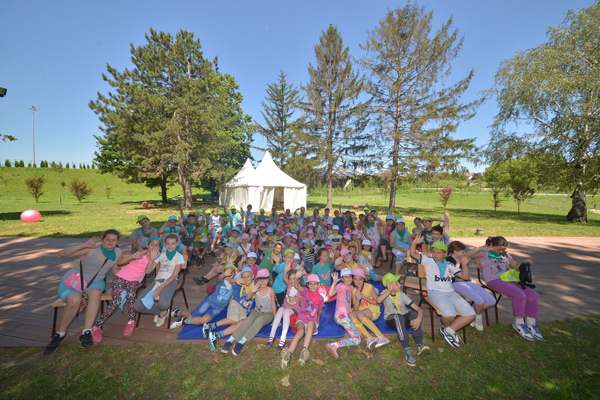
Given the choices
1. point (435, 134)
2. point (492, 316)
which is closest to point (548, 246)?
point (492, 316)

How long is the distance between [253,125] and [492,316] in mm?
36937

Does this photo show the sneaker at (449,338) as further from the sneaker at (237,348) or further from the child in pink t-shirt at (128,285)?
the child in pink t-shirt at (128,285)

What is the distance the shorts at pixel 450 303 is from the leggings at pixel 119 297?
516 centimetres

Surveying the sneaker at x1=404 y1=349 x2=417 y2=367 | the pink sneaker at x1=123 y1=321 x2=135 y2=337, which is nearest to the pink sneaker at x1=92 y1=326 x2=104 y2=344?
the pink sneaker at x1=123 y1=321 x2=135 y2=337

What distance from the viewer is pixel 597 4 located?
56.4 ft

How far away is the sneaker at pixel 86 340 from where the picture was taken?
12.0 ft

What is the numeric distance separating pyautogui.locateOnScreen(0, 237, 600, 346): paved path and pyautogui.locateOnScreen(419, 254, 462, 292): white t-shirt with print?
2.78 ft

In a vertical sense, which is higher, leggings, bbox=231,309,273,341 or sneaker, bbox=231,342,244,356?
leggings, bbox=231,309,273,341

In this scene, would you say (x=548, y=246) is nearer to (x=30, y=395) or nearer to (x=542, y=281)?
(x=542, y=281)

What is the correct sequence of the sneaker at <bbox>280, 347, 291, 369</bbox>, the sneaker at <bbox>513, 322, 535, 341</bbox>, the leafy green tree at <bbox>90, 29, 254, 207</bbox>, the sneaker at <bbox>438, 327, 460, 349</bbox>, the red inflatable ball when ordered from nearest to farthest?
the sneaker at <bbox>280, 347, 291, 369</bbox> < the sneaker at <bbox>438, 327, 460, 349</bbox> < the sneaker at <bbox>513, 322, 535, 341</bbox> < the red inflatable ball < the leafy green tree at <bbox>90, 29, 254, 207</bbox>

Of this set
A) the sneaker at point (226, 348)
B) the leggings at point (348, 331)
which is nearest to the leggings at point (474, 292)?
the leggings at point (348, 331)

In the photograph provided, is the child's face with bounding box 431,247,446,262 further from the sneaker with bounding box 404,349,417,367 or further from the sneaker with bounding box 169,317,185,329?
the sneaker with bounding box 169,317,185,329

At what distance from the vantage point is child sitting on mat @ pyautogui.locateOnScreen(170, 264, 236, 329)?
4.38m

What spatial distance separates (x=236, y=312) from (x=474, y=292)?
4.14 m
